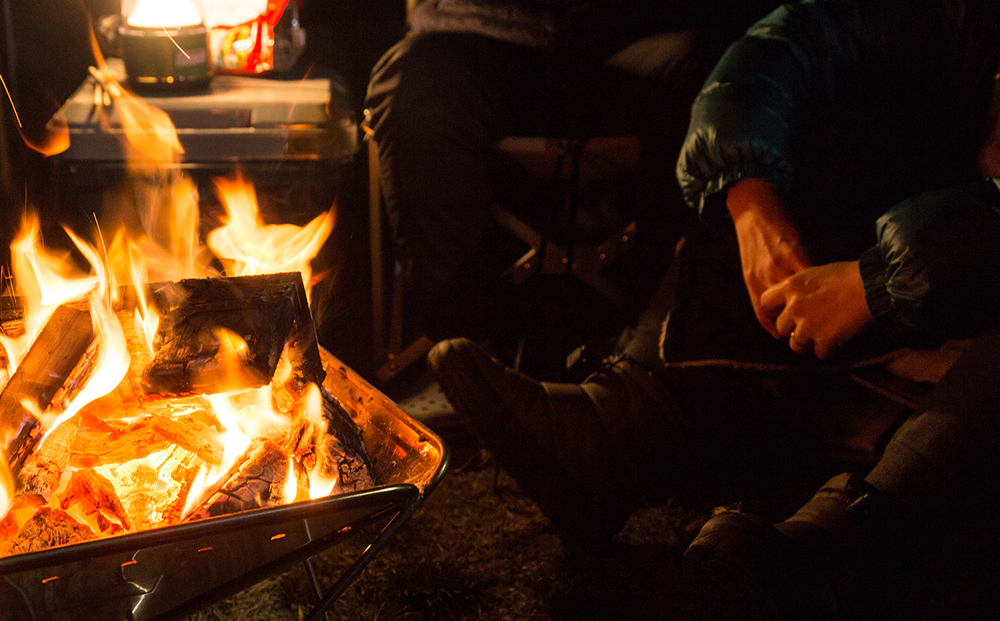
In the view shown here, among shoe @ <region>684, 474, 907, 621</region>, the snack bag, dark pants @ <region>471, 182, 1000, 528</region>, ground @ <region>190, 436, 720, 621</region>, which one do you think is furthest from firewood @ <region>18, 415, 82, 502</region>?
the snack bag

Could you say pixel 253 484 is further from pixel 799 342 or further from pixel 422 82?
pixel 422 82

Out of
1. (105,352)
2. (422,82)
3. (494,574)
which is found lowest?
(494,574)

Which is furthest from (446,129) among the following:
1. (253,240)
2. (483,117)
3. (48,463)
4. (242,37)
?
(48,463)

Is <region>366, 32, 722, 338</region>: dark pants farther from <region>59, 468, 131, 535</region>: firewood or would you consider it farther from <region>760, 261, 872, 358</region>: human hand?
<region>59, 468, 131, 535</region>: firewood

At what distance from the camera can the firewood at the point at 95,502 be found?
84cm

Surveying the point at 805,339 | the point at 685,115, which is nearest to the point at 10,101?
the point at 685,115

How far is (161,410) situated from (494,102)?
0.95 metres

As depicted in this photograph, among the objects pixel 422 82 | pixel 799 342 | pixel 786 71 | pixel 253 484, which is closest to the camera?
pixel 253 484

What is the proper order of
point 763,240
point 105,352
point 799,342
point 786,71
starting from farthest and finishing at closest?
point 786,71
point 763,240
point 799,342
point 105,352

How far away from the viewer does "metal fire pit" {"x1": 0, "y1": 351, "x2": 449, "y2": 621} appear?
0.64 metres

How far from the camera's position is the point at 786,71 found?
1.34 m

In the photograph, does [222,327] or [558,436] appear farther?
[558,436]

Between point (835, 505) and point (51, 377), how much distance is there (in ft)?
3.52

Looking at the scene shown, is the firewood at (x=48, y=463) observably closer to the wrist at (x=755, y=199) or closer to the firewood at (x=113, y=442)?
the firewood at (x=113, y=442)
